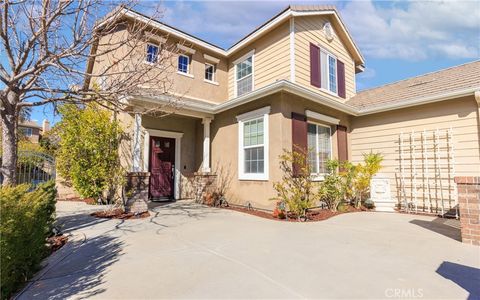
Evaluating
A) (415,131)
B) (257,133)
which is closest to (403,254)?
(257,133)

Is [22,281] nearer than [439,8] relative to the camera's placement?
Yes

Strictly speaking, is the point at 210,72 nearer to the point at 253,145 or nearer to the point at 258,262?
the point at 253,145

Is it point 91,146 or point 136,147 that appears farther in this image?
point 91,146

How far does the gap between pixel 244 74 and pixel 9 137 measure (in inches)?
316

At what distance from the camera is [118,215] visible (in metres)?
6.45

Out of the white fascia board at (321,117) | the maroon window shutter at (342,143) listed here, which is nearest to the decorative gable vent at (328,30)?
the white fascia board at (321,117)

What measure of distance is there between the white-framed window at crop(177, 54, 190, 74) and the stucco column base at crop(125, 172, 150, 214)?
4.76m

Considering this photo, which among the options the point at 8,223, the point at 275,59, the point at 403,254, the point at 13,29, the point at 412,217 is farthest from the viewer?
the point at 275,59

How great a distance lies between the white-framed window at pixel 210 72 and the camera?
10.6 meters

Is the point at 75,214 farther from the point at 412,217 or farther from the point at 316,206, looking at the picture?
the point at 412,217

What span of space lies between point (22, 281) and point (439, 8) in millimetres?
11537

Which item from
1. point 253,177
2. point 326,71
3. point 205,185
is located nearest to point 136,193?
point 205,185

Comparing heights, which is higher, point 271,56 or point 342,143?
point 271,56

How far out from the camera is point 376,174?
8.39 meters
